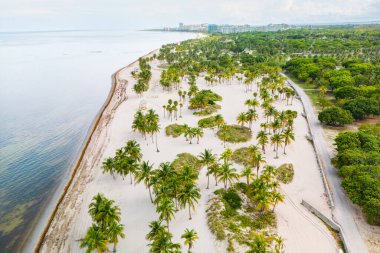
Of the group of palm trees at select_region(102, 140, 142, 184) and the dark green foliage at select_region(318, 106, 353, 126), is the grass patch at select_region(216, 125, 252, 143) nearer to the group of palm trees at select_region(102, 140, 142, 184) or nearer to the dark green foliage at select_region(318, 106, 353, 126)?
the dark green foliage at select_region(318, 106, 353, 126)

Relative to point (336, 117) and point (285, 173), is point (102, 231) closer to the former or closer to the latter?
point (285, 173)

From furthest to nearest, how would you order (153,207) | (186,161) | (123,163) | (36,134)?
1. (36,134)
2. (186,161)
3. (123,163)
4. (153,207)

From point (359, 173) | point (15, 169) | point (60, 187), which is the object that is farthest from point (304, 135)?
point (15, 169)

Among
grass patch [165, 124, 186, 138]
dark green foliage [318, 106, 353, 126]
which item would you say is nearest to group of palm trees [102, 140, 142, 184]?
grass patch [165, 124, 186, 138]

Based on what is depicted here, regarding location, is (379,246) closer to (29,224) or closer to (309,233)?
(309,233)

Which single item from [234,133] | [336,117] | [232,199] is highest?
[336,117]

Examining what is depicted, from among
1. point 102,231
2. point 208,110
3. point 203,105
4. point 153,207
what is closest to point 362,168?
point 153,207

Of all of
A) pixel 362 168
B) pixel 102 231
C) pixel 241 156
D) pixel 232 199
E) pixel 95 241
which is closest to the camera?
pixel 95 241
